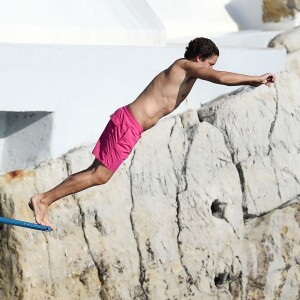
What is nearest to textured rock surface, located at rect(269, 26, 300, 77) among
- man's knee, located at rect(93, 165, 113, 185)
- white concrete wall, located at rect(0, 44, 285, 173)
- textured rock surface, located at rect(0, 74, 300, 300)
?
textured rock surface, located at rect(0, 74, 300, 300)

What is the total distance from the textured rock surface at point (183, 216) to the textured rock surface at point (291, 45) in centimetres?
61

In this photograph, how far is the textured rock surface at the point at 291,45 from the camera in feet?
56.1

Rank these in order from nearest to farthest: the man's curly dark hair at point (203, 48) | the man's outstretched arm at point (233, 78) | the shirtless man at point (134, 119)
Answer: the man's outstretched arm at point (233, 78) → the man's curly dark hair at point (203, 48) → the shirtless man at point (134, 119)

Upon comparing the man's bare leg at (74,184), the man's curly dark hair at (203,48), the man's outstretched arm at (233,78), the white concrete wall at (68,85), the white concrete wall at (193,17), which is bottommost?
the man's bare leg at (74,184)

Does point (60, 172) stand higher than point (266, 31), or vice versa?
point (266, 31)

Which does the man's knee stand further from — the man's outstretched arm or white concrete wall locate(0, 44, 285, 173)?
white concrete wall locate(0, 44, 285, 173)

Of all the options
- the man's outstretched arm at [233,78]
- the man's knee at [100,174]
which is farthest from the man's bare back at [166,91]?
the man's knee at [100,174]

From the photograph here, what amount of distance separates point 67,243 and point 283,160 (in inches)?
121

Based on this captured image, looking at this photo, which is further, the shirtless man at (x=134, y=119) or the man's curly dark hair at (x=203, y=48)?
the shirtless man at (x=134, y=119)

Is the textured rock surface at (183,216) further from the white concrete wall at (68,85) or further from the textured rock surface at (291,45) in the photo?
the textured rock surface at (291,45)

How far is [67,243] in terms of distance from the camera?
14352 mm

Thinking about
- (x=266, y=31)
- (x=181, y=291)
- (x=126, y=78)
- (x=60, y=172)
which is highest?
(x=266, y=31)

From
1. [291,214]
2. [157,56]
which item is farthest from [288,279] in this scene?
[157,56]

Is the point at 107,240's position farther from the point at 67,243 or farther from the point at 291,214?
the point at 291,214
